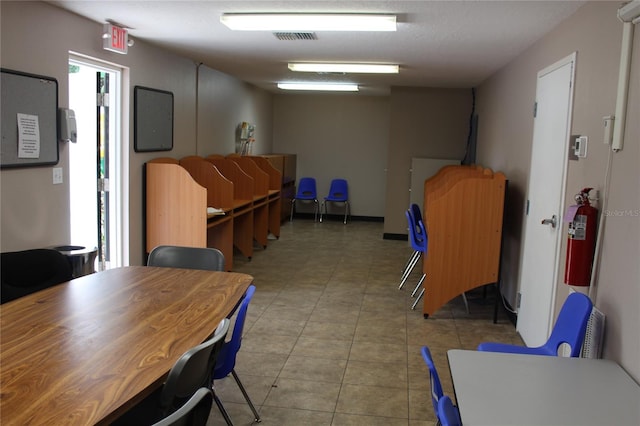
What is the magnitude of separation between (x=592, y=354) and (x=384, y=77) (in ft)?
17.5

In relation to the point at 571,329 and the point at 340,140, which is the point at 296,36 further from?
the point at 340,140

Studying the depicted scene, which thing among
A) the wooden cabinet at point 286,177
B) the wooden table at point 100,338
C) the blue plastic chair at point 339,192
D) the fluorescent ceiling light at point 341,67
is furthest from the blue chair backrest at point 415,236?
the blue plastic chair at point 339,192

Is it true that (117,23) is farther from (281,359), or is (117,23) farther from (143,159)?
(281,359)

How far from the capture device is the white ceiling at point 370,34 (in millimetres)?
3461

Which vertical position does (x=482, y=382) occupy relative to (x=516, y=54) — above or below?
below

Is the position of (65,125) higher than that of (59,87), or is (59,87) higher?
(59,87)

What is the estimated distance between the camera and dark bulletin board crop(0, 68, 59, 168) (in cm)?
331

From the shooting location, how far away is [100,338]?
200 cm

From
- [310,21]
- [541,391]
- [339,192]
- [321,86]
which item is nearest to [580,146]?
[541,391]

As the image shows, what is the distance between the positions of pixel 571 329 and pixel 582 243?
1.41ft

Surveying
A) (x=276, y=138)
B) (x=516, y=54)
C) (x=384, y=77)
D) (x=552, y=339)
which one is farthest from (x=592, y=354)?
(x=276, y=138)

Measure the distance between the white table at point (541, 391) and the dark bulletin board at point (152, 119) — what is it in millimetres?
3851

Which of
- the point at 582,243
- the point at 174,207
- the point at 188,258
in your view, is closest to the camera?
the point at 582,243

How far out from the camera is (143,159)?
16.7 ft
